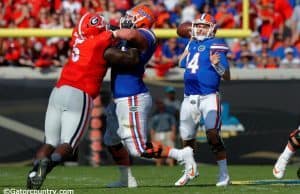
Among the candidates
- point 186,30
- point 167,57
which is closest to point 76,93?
point 186,30

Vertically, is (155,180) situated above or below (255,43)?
below

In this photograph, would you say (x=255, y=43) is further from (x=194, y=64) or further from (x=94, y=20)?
(x=94, y=20)

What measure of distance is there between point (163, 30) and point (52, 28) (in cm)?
166

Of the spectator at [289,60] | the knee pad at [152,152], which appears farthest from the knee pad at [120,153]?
the spectator at [289,60]

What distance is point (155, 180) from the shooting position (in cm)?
1013

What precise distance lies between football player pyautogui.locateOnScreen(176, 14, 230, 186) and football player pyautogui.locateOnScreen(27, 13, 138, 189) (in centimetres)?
107

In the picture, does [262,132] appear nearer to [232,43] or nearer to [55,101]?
[232,43]

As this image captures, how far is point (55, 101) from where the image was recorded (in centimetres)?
780

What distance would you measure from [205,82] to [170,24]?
5656 millimetres

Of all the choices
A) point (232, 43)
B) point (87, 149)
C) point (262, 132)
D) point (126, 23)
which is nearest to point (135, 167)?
point (87, 149)

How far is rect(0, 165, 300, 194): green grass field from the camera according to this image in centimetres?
804

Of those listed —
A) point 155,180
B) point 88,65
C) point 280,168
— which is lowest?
point 155,180

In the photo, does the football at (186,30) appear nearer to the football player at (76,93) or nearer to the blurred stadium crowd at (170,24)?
the football player at (76,93)

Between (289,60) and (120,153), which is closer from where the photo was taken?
(120,153)
